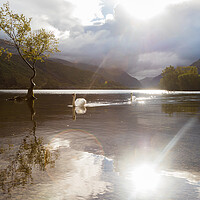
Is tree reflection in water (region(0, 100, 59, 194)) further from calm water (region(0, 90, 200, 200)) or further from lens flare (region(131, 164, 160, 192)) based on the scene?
lens flare (region(131, 164, 160, 192))

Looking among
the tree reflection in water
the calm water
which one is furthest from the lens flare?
the tree reflection in water

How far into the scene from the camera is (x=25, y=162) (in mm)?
7324

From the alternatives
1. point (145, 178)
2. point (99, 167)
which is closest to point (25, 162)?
point (99, 167)

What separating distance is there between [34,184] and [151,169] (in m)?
3.32

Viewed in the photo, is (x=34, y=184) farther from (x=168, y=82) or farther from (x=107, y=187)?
(x=168, y=82)

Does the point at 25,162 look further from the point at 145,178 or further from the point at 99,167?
the point at 145,178

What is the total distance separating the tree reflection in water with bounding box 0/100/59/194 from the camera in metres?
5.80

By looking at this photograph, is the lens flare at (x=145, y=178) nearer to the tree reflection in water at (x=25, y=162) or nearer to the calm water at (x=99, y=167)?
the calm water at (x=99, y=167)

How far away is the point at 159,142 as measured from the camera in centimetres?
1083

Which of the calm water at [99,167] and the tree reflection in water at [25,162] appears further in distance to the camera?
the tree reflection in water at [25,162]

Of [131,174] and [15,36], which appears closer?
[131,174]

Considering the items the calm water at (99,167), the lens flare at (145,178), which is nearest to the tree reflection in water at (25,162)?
the calm water at (99,167)

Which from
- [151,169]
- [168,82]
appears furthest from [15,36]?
[168,82]

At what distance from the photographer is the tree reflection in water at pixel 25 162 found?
580 cm
